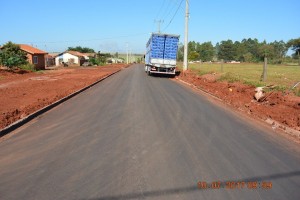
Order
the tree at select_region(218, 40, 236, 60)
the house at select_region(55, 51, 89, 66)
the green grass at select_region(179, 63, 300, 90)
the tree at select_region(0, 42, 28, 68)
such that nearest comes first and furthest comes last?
the green grass at select_region(179, 63, 300, 90) → the tree at select_region(0, 42, 28, 68) → the house at select_region(55, 51, 89, 66) → the tree at select_region(218, 40, 236, 60)

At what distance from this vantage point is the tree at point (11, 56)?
39094 mm

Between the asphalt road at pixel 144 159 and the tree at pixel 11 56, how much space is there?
33054 millimetres

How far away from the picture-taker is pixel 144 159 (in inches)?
243

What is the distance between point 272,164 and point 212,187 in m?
1.90

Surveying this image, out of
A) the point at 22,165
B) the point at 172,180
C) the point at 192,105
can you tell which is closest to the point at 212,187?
the point at 172,180

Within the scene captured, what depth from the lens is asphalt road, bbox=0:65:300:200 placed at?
486cm

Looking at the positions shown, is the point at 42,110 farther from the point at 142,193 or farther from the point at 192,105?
the point at 142,193

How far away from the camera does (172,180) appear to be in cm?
521

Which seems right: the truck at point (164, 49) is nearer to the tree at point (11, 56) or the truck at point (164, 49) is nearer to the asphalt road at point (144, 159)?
the asphalt road at point (144, 159)

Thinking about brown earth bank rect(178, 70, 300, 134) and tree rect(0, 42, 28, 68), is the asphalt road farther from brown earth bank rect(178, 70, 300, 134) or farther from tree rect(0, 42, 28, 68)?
tree rect(0, 42, 28, 68)

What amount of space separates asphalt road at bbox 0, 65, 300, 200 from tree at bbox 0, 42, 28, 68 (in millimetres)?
33054

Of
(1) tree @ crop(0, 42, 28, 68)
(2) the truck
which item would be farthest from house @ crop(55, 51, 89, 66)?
(2) the truck

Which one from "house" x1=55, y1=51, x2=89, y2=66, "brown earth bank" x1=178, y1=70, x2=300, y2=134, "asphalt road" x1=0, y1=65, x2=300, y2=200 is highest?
"house" x1=55, y1=51, x2=89, y2=66

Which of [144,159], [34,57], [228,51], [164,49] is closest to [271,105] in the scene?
[144,159]
